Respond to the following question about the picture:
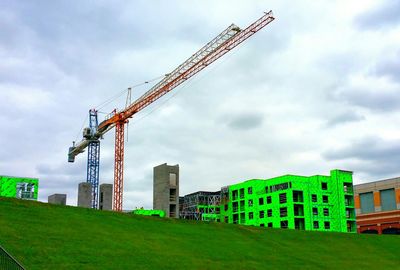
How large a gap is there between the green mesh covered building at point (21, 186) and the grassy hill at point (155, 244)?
174 feet

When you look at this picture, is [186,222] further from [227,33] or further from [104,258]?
[227,33]

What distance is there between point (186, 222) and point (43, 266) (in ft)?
69.2

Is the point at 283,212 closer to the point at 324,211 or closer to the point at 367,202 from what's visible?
the point at 324,211

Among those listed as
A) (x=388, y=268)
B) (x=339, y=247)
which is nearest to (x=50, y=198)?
(x=339, y=247)

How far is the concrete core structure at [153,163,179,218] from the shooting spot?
305ft

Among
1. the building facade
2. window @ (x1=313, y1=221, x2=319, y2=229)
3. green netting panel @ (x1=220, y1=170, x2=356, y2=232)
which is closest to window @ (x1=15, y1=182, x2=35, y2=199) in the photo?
green netting panel @ (x1=220, y1=170, x2=356, y2=232)

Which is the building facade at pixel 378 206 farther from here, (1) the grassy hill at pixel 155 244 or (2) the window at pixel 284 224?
(1) the grassy hill at pixel 155 244

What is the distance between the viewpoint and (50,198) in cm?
5738

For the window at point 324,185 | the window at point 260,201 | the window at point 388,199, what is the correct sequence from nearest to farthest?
the window at point 388,199
the window at point 324,185
the window at point 260,201

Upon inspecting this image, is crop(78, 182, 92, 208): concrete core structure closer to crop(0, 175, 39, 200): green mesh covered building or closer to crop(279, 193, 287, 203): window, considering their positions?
crop(0, 175, 39, 200): green mesh covered building

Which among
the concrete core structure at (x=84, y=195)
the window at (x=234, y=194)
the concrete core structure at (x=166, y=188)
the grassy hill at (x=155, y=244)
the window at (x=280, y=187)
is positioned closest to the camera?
the grassy hill at (x=155, y=244)

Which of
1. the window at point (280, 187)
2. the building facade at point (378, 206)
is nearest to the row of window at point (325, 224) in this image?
the building facade at point (378, 206)

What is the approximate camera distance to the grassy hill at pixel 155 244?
94.0 ft

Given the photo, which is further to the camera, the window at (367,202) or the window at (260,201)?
the window at (260,201)
